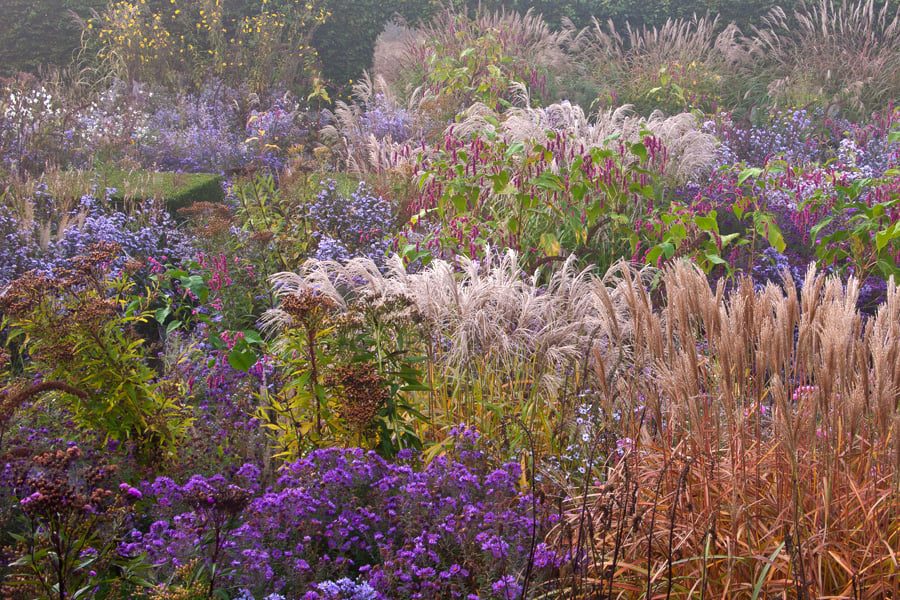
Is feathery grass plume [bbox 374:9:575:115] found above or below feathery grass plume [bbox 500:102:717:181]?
above

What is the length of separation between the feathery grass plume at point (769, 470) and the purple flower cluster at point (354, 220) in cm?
348

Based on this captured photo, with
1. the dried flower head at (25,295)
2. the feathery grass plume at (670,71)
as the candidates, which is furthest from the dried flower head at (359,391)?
the feathery grass plume at (670,71)

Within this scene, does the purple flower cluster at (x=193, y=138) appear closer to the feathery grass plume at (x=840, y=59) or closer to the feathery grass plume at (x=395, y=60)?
the feathery grass plume at (x=395, y=60)

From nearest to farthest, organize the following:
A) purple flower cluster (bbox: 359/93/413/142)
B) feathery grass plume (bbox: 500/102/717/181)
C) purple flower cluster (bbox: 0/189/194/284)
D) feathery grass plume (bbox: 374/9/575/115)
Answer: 1. purple flower cluster (bbox: 0/189/194/284)
2. feathery grass plume (bbox: 500/102/717/181)
3. purple flower cluster (bbox: 359/93/413/142)
4. feathery grass plume (bbox: 374/9/575/115)

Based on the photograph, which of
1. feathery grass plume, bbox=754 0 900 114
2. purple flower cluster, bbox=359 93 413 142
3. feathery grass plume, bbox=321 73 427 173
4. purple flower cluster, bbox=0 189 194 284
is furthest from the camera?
feathery grass plume, bbox=754 0 900 114

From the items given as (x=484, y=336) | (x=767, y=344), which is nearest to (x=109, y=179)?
(x=484, y=336)

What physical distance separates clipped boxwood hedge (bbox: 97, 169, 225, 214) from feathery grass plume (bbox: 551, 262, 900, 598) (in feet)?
17.0

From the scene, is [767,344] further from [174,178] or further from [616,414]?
[174,178]

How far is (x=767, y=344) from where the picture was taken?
2.57 metres

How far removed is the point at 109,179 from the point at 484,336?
498 centimetres

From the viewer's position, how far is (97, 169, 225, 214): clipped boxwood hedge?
707cm

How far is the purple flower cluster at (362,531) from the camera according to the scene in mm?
2520

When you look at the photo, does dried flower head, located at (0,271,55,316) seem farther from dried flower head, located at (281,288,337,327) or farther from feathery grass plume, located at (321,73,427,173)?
feathery grass plume, located at (321,73,427,173)

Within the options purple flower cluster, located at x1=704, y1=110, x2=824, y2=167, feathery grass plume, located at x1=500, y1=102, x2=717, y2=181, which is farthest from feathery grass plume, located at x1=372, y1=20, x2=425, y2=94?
feathery grass plume, located at x1=500, y1=102, x2=717, y2=181
